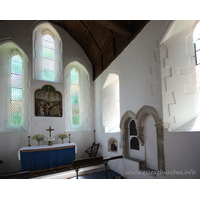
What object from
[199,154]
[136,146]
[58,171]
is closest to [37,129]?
[58,171]

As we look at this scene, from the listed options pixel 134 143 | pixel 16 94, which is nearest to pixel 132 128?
pixel 134 143

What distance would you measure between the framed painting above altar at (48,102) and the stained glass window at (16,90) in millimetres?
850

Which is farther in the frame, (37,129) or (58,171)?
(37,129)

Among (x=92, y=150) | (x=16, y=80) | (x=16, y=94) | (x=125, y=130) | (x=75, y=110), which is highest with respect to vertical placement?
(x=16, y=80)

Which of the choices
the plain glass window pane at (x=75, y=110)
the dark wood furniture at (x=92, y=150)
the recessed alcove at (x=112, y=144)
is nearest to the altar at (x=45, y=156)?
the dark wood furniture at (x=92, y=150)

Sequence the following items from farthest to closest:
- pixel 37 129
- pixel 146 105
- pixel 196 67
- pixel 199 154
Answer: pixel 37 129, pixel 146 105, pixel 196 67, pixel 199 154

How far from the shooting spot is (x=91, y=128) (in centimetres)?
877

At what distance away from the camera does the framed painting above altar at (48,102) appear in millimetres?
7519

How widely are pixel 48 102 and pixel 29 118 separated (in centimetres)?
117

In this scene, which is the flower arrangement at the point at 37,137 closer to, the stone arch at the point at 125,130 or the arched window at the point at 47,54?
the arched window at the point at 47,54

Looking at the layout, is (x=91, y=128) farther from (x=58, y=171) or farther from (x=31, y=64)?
(x=31, y=64)

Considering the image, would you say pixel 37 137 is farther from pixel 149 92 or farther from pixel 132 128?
pixel 149 92

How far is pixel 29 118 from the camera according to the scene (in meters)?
7.21

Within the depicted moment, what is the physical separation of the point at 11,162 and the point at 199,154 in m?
6.95
